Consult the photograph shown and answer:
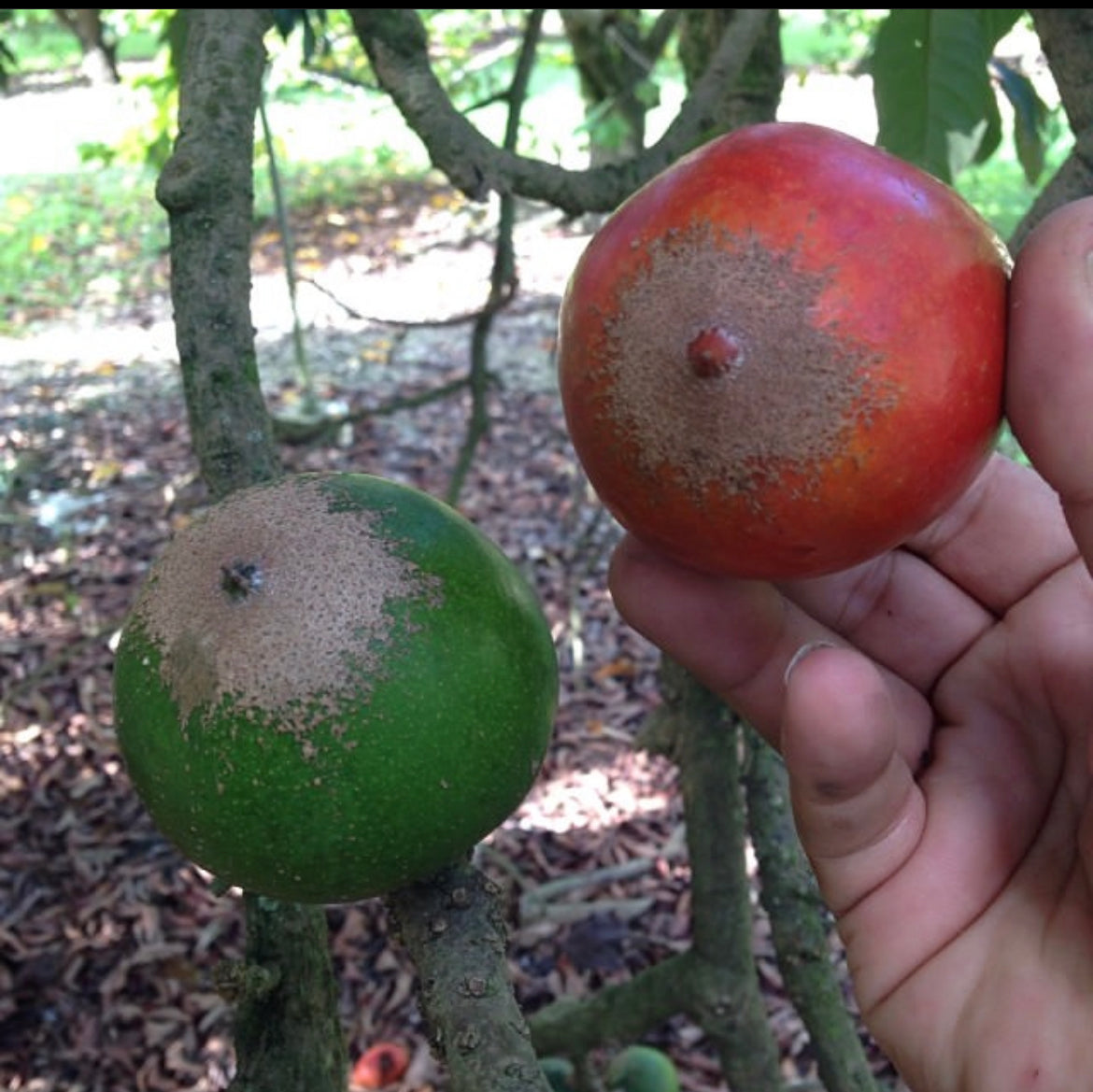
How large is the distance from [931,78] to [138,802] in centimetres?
293

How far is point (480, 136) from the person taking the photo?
69.8 inches

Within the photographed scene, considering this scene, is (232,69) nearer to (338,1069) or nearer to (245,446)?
(245,446)

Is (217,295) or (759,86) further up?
(217,295)

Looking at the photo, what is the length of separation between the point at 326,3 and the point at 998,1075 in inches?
72.5

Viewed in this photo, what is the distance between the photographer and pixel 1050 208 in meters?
1.72

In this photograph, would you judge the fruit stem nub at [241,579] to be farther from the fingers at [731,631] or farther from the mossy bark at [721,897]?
the mossy bark at [721,897]

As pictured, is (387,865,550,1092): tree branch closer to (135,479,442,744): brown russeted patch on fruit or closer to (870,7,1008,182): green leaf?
(135,479,442,744): brown russeted patch on fruit

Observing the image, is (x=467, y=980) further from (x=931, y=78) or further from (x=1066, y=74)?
(x=931, y=78)

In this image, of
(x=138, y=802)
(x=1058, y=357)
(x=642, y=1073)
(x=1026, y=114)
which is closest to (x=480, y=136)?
(x=1058, y=357)

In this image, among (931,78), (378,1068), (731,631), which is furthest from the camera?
(378,1068)

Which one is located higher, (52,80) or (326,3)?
(326,3)

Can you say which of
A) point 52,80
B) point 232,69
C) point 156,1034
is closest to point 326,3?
point 232,69

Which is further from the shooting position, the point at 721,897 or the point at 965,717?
the point at 721,897

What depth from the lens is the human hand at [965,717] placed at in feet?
3.81
